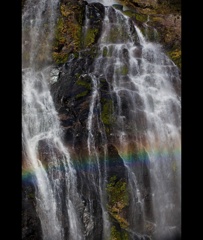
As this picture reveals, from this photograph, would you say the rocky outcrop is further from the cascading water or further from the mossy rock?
the mossy rock

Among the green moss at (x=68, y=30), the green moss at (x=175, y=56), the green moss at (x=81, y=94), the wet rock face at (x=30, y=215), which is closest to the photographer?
the wet rock face at (x=30, y=215)

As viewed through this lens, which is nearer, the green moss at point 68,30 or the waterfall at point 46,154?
the waterfall at point 46,154

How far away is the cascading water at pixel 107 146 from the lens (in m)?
4.72

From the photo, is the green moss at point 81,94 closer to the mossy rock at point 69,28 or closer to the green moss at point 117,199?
the mossy rock at point 69,28

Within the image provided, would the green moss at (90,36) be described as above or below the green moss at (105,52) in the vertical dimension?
above

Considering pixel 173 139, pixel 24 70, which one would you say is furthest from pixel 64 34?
pixel 173 139

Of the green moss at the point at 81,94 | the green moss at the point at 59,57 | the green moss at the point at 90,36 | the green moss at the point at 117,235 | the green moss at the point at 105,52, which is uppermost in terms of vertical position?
the green moss at the point at 90,36

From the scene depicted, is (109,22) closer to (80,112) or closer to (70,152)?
(80,112)

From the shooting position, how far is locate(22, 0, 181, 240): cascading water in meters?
4.72

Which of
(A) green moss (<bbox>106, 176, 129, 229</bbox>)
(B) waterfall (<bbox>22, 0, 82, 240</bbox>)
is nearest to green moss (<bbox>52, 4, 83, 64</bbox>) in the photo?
(B) waterfall (<bbox>22, 0, 82, 240</bbox>)

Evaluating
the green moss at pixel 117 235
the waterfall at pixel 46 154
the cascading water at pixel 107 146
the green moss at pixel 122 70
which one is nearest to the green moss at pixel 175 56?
the cascading water at pixel 107 146

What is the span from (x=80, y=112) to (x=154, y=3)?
7.63 feet

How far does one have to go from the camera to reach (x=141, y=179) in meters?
4.93
